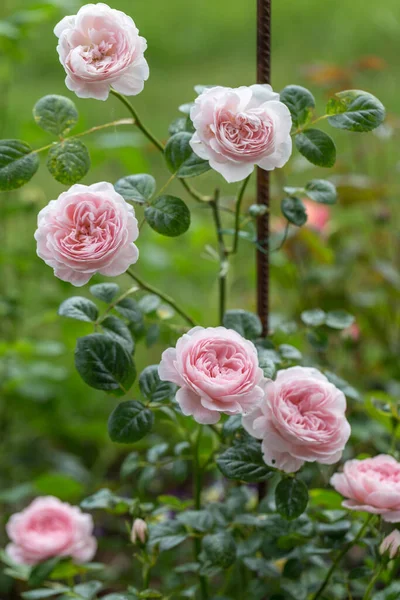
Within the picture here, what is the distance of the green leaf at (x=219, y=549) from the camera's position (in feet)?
2.53

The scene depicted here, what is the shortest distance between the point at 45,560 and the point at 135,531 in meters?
0.24

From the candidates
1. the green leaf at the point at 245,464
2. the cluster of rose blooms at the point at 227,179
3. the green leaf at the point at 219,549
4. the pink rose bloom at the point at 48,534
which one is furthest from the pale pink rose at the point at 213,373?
the pink rose bloom at the point at 48,534

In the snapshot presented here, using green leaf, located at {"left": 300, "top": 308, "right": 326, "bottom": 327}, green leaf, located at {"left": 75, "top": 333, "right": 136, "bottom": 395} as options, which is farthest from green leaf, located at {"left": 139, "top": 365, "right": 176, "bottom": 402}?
green leaf, located at {"left": 300, "top": 308, "right": 326, "bottom": 327}

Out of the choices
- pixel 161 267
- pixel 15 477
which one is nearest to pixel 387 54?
pixel 161 267

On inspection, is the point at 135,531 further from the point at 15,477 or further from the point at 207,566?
the point at 15,477

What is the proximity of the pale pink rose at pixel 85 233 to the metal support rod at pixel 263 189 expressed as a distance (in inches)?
9.7

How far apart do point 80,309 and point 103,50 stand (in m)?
0.26

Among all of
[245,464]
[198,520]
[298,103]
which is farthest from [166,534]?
[298,103]

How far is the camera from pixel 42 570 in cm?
92

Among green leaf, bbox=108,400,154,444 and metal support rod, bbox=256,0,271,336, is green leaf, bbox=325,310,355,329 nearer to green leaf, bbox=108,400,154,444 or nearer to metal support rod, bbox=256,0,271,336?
metal support rod, bbox=256,0,271,336

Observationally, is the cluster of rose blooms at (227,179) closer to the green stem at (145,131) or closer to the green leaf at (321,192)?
the green stem at (145,131)

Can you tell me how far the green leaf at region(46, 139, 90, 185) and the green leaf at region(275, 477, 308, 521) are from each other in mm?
355

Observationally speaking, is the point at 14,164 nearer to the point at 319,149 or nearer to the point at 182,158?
the point at 182,158

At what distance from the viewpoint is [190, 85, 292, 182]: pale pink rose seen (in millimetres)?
626
